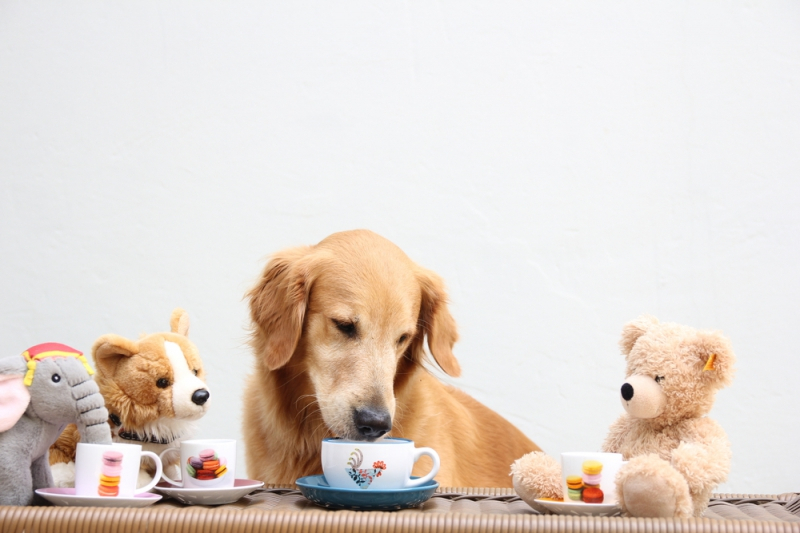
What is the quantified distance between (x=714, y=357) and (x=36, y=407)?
1.07 m

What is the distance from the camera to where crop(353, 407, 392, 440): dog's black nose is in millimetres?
1475

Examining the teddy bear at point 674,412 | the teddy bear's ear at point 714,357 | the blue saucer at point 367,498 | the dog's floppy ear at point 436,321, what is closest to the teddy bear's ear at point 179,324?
the blue saucer at point 367,498

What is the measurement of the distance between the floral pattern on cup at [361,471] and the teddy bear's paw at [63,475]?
52 cm

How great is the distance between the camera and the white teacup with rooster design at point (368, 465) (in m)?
1.09

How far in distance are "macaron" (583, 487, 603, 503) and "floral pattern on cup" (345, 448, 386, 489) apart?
0.32m

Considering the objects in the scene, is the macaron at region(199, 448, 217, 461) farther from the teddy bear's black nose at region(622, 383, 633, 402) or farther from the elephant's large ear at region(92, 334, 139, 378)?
the teddy bear's black nose at region(622, 383, 633, 402)

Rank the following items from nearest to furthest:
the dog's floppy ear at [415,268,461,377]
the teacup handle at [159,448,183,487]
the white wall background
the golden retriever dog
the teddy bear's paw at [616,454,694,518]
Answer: the teddy bear's paw at [616,454,694,518] → the teacup handle at [159,448,183,487] → the golden retriever dog → the dog's floppy ear at [415,268,461,377] → the white wall background

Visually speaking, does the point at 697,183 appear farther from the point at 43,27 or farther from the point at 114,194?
the point at 43,27

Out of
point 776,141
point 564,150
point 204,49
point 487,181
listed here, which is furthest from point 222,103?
point 776,141

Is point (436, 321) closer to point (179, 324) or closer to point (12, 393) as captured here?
point (179, 324)

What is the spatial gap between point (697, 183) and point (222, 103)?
6.38ft

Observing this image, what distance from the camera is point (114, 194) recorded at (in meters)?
2.70

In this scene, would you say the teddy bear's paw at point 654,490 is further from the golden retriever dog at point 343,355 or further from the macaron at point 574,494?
the golden retriever dog at point 343,355

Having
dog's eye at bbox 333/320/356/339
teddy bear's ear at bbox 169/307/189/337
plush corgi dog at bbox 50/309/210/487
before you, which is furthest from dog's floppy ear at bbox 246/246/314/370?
plush corgi dog at bbox 50/309/210/487
